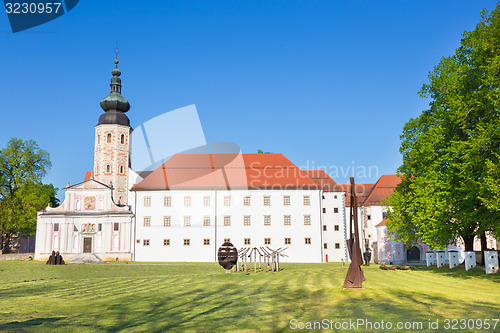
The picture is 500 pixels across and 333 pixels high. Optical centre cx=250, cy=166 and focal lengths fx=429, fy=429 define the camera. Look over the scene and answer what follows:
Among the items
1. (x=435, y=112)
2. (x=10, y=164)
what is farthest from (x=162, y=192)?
(x=435, y=112)

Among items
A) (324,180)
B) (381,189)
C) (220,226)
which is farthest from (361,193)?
(220,226)

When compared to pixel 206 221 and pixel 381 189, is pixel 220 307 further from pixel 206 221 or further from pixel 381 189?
pixel 381 189

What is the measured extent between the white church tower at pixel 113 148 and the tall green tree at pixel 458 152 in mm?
39850

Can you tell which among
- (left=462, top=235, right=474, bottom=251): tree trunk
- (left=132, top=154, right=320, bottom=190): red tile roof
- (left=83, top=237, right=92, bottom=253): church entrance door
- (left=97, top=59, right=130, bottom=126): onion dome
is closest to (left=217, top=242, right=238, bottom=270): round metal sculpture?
(left=462, top=235, right=474, bottom=251): tree trunk

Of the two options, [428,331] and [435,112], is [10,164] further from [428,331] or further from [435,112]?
[428,331]

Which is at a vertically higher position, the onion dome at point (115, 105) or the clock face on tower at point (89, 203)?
the onion dome at point (115, 105)

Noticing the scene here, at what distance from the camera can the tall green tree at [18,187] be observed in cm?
5712

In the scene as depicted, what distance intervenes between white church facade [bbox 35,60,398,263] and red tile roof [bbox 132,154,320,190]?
0.13 m

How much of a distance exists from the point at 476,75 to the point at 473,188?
24.2 ft

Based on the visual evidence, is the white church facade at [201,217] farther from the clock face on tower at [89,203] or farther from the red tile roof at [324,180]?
the red tile roof at [324,180]

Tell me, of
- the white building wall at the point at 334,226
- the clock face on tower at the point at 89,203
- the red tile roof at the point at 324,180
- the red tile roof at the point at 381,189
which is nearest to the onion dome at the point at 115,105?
the clock face on tower at the point at 89,203

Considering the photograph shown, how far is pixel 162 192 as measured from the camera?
53.9 m

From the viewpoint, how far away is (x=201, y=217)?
53094 millimetres

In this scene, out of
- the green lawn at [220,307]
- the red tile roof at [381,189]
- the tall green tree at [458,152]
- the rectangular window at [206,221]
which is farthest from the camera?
the red tile roof at [381,189]
